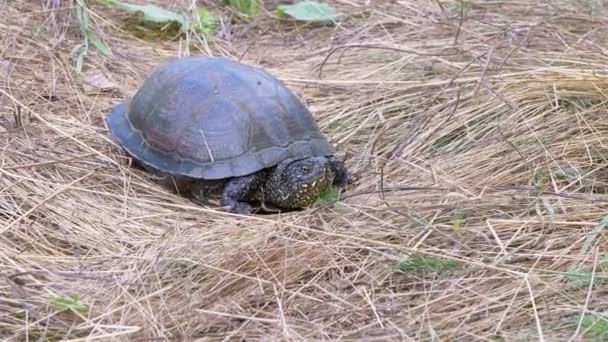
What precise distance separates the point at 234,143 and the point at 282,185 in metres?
0.22

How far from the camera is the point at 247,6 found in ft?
15.3

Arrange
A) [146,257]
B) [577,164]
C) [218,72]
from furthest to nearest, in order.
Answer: [218,72] → [577,164] → [146,257]

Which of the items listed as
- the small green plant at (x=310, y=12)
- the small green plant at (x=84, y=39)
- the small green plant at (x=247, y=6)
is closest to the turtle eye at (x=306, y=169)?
the small green plant at (x=84, y=39)

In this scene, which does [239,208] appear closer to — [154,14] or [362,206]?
[362,206]

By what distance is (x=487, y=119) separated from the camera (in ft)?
10.4

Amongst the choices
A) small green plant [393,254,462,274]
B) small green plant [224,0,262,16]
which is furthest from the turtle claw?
small green plant [224,0,262,16]

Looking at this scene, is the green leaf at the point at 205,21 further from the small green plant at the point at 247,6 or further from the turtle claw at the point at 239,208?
A: the turtle claw at the point at 239,208

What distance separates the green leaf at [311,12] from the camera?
14.7ft

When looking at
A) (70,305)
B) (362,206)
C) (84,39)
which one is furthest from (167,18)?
(70,305)

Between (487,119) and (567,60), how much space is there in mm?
539

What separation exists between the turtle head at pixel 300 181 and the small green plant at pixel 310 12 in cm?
182

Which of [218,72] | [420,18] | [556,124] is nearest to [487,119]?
[556,124]

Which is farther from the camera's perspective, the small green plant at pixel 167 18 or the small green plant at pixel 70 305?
the small green plant at pixel 167 18

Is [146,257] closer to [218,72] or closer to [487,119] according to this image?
[218,72]
